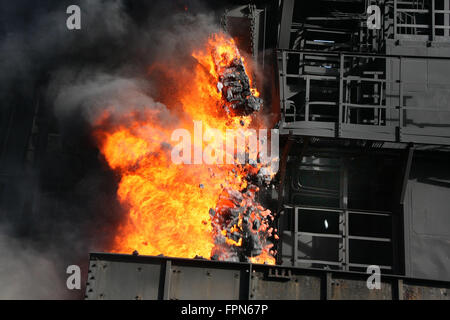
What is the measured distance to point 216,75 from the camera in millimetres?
8664

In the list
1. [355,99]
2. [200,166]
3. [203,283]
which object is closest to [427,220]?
[355,99]

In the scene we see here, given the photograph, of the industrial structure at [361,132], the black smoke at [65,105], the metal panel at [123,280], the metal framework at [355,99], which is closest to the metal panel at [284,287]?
the metal panel at [123,280]

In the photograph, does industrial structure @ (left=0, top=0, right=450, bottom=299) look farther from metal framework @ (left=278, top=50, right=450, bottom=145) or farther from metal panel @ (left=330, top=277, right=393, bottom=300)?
metal panel @ (left=330, top=277, right=393, bottom=300)

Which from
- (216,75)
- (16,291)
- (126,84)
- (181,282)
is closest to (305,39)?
(216,75)

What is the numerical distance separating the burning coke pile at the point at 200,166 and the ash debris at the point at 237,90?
2 cm

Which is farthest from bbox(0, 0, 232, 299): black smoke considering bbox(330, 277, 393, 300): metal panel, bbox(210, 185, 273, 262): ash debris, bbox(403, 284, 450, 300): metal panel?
→ bbox(403, 284, 450, 300): metal panel

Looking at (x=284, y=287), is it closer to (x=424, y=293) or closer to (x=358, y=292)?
(x=358, y=292)

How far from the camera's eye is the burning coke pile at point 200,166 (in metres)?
7.63

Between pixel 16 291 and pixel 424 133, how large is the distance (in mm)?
8618

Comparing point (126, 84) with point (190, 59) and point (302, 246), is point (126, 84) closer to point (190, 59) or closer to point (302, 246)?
point (190, 59)

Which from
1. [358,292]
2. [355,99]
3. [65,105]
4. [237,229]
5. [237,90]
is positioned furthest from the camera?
[355,99]

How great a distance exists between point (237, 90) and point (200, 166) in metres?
1.88

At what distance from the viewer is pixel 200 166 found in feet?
26.4

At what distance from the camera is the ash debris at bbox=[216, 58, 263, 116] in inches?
334
